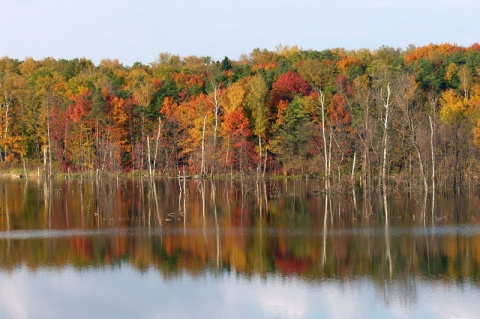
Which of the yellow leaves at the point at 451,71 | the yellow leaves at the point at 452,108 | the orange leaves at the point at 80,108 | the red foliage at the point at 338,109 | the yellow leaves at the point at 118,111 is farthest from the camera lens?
the yellow leaves at the point at 118,111

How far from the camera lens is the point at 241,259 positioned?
24891 mm

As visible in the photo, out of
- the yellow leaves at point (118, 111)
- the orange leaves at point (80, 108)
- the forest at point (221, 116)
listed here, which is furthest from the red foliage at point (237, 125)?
the orange leaves at point (80, 108)

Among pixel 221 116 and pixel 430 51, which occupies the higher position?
pixel 430 51

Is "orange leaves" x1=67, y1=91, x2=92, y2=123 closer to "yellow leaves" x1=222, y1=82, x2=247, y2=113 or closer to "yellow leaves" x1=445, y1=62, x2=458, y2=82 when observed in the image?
"yellow leaves" x1=222, y1=82, x2=247, y2=113

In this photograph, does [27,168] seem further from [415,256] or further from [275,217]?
[415,256]

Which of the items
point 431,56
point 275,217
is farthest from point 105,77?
point 275,217

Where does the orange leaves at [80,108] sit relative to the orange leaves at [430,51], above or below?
below

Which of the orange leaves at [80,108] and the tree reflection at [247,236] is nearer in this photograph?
the tree reflection at [247,236]

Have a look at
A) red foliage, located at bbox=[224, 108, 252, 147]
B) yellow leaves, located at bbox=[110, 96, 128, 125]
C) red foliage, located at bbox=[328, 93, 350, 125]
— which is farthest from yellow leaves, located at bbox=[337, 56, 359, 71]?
yellow leaves, located at bbox=[110, 96, 128, 125]

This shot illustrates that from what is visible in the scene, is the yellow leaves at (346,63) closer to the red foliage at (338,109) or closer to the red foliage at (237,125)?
the red foliage at (338,109)

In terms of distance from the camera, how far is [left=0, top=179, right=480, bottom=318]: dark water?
758 inches

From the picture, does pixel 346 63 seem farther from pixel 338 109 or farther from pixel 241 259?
pixel 241 259

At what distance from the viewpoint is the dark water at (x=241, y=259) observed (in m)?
19.2

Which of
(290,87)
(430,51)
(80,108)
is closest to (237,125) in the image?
(290,87)
